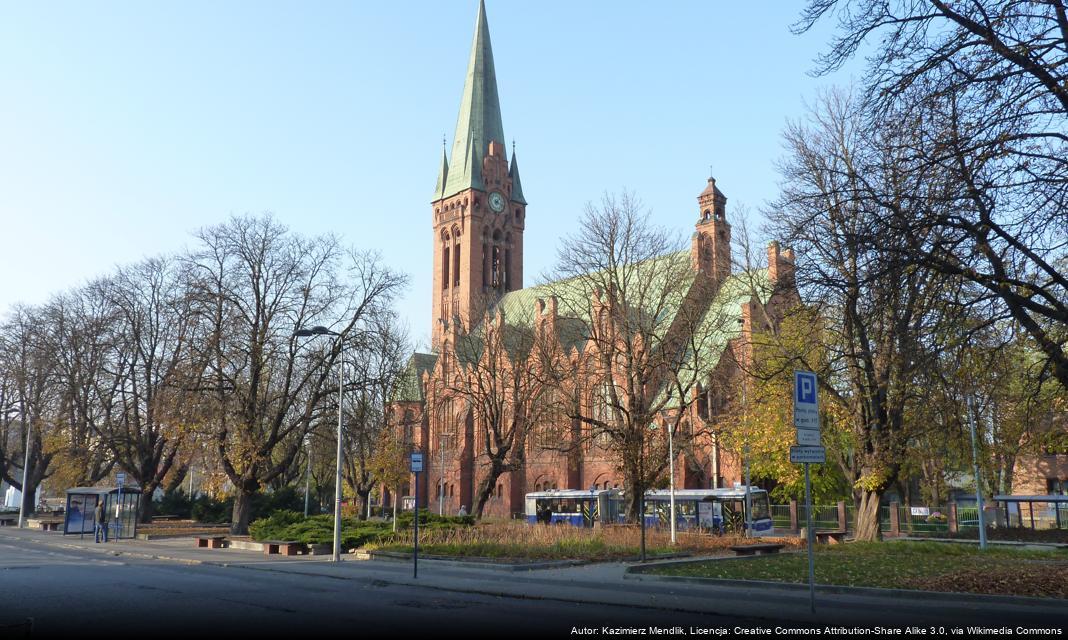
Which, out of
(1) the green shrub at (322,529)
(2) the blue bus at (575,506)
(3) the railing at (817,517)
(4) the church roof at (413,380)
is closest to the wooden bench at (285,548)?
(1) the green shrub at (322,529)

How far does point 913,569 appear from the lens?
17031mm

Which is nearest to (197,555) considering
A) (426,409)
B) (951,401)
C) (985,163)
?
(951,401)

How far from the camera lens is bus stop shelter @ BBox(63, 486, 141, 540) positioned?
116 feet

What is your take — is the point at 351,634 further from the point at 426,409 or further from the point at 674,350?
the point at 426,409

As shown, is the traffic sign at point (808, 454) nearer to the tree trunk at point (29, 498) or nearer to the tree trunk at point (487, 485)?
the tree trunk at point (487, 485)

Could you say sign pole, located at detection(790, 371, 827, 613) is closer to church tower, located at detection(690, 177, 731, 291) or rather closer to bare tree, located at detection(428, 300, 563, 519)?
bare tree, located at detection(428, 300, 563, 519)

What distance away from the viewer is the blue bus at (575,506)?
164ft

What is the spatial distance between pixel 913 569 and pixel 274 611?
12222 mm

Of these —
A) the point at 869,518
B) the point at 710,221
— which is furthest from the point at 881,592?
the point at 710,221

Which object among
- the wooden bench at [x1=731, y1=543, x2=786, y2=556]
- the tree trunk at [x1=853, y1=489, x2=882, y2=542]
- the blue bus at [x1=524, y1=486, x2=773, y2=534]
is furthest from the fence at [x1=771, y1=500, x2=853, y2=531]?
the wooden bench at [x1=731, y1=543, x2=786, y2=556]

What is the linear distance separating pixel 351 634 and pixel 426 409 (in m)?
45.1

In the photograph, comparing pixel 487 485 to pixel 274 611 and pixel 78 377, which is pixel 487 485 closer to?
pixel 78 377

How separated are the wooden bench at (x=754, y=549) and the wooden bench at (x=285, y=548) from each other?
44.0ft

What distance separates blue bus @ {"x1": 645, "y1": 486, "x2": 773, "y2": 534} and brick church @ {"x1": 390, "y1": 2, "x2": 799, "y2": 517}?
1.50m
